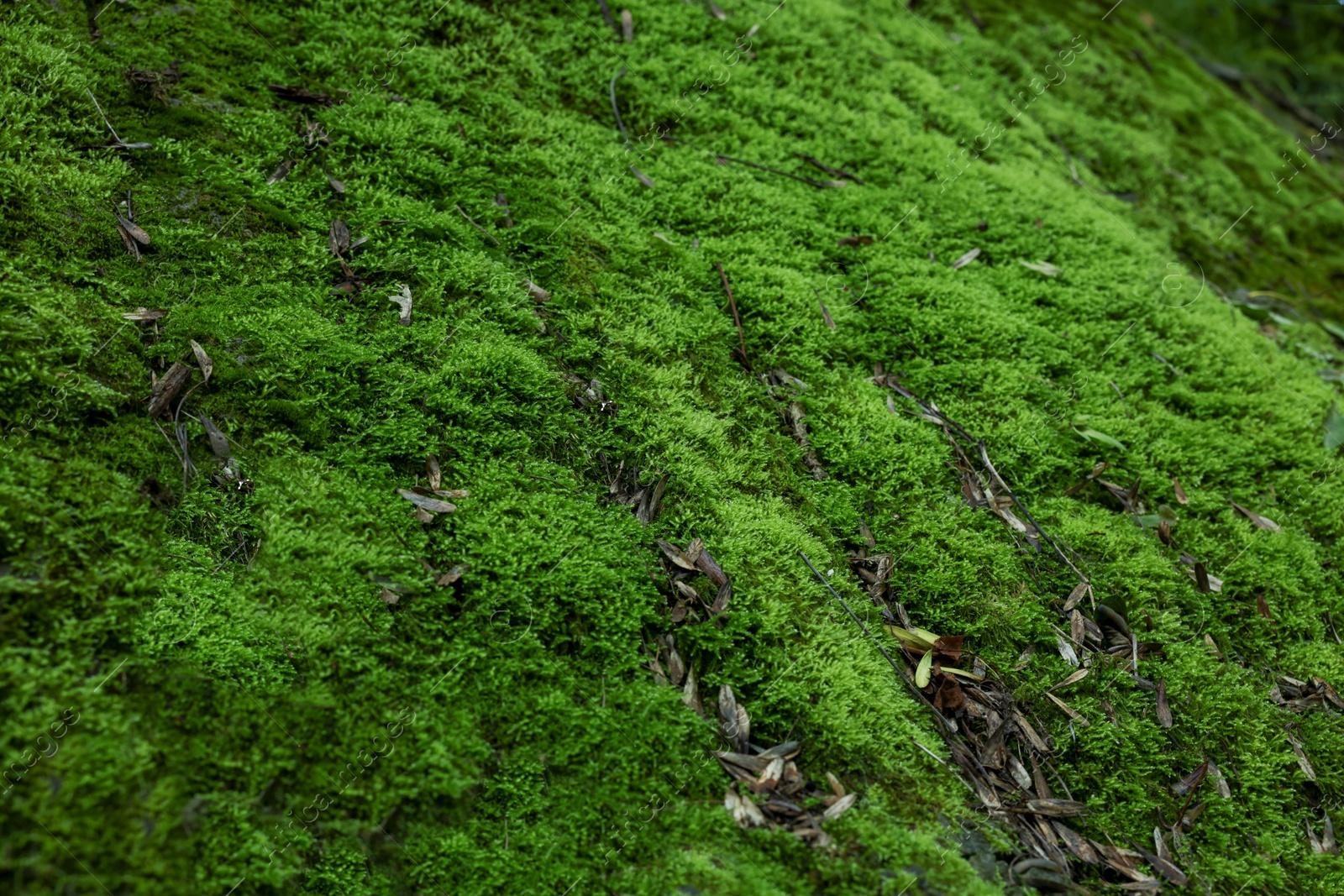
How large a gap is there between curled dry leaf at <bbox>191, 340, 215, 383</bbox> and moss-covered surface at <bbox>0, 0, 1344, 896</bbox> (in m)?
0.04

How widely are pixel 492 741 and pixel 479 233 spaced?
246cm

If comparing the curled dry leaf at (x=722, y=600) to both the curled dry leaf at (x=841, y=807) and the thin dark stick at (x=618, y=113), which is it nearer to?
the curled dry leaf at (x=841, y=807)

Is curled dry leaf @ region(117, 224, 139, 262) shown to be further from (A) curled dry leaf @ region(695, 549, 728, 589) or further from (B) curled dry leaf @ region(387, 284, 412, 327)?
(A) curled dry leaf @ region(695, 549, 728, 589)

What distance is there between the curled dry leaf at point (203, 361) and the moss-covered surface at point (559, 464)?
4cm

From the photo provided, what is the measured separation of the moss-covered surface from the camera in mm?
2203

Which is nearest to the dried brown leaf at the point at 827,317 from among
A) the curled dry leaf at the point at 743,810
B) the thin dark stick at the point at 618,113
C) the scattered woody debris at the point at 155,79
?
the thin dark stick at the point at 618,113

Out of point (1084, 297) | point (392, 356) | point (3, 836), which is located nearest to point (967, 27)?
point (1084, 297)

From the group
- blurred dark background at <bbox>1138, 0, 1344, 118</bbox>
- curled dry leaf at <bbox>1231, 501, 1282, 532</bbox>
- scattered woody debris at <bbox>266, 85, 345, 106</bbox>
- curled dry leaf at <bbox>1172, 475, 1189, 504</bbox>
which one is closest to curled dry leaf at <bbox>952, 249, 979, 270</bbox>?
curled dry leaf at <bbox>1172, 475, 1189, 504</bbox>

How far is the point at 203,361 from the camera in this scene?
2.80 meters

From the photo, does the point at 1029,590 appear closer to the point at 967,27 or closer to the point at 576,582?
the point at 576,582

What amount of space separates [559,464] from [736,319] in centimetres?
143

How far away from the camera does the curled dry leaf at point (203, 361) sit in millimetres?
2791

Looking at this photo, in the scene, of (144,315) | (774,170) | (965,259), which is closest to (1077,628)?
(965,259)

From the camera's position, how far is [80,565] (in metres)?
2.21
